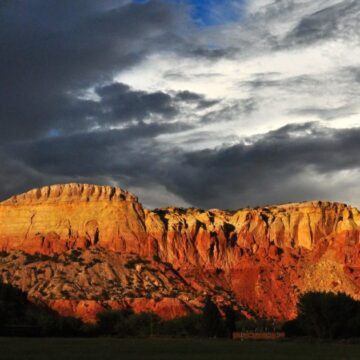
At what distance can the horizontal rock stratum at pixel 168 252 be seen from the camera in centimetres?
16388

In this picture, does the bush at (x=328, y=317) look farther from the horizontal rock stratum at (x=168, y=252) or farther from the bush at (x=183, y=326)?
the horizontal rock stratum at (x=168, y=252)

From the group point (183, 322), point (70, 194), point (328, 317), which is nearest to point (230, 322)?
point (183, 322)

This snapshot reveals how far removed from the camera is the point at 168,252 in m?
178

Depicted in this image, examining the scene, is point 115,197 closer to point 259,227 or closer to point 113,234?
point 113,234

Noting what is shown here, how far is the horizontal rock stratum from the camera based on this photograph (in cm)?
16388

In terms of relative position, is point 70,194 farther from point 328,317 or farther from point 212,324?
point 328,317

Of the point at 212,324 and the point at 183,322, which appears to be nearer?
the point at 212,324

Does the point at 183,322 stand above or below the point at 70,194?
below

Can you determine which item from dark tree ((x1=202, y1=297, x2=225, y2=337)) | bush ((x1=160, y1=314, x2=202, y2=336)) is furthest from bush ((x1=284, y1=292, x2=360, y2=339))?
bush ((x1=160, y1=314, x2=202, y2=336))

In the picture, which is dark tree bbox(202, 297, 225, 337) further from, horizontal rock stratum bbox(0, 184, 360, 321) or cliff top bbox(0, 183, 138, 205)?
cliff top bbox(0, 183, 138, 205)

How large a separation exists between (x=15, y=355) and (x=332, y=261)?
107m

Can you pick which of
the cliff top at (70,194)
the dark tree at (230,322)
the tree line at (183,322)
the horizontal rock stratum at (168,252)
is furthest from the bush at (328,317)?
the cliff top at (70,194)

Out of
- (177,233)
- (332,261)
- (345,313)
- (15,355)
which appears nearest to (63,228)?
(177,233)

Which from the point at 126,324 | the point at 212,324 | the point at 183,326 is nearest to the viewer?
the point at 212,324
